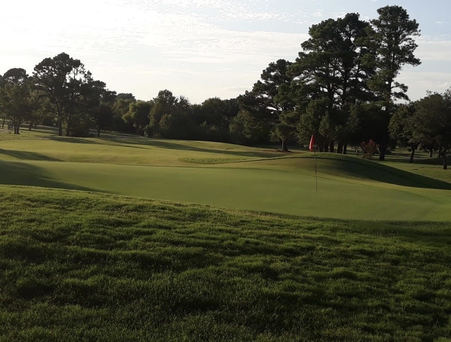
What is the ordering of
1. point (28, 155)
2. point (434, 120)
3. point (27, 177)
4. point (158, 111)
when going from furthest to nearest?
1. point (158, 111)
2. point (434, 120)
3. point (28, 155)
4. point (27, 177)

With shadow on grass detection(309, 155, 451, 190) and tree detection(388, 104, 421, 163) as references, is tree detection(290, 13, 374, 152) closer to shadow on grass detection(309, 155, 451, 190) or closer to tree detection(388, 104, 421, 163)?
tree detection(388, 104, 421, 163)

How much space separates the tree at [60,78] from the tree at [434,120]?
52.7 m

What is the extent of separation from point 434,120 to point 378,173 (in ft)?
74.0

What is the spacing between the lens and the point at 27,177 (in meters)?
19.2

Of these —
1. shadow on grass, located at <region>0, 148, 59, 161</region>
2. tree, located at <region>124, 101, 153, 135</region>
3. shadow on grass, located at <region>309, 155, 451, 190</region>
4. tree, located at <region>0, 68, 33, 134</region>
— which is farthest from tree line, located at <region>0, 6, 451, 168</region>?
shadow on grass, located at <region>0, 148, 59, 161</region>

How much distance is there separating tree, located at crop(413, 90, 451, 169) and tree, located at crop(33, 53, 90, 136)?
52683 mm

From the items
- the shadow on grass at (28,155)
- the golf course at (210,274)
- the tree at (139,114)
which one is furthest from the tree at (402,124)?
the tree at (139,114)

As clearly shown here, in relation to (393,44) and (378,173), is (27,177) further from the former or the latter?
(393,44)

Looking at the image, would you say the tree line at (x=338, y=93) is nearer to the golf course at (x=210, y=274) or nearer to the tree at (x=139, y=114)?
the tree at (x=139, y=114)

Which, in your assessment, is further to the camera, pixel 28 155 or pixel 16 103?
pixel 16 103

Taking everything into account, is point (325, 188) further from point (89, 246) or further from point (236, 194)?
point (89, 246)

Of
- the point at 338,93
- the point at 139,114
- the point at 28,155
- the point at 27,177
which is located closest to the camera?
the point at 27,177

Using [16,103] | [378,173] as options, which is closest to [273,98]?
[378,173]

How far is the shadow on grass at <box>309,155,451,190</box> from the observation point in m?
34.5
